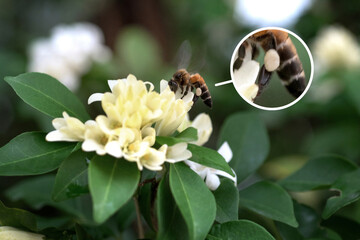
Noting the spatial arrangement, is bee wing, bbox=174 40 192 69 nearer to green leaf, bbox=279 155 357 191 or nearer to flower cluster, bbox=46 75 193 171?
flower cluster, bbox=46 75 193 171

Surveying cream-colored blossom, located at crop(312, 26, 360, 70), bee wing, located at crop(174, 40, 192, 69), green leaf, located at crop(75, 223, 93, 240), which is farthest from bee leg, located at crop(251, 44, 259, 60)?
cream-colored blossom, located at crop(312, 26, 360, 70)

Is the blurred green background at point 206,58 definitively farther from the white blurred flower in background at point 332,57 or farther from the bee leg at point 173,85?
the bee leg at point 173,85

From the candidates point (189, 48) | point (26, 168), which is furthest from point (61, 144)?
point (189, 48)

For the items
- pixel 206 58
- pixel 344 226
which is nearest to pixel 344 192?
pixel 344 226

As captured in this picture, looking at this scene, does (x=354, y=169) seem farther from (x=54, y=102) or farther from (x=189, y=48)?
(x=54, y=102)

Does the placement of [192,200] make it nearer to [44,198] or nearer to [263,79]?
[263,79]

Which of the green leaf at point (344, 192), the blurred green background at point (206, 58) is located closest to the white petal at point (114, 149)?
the green leaf at point (344, 192)
